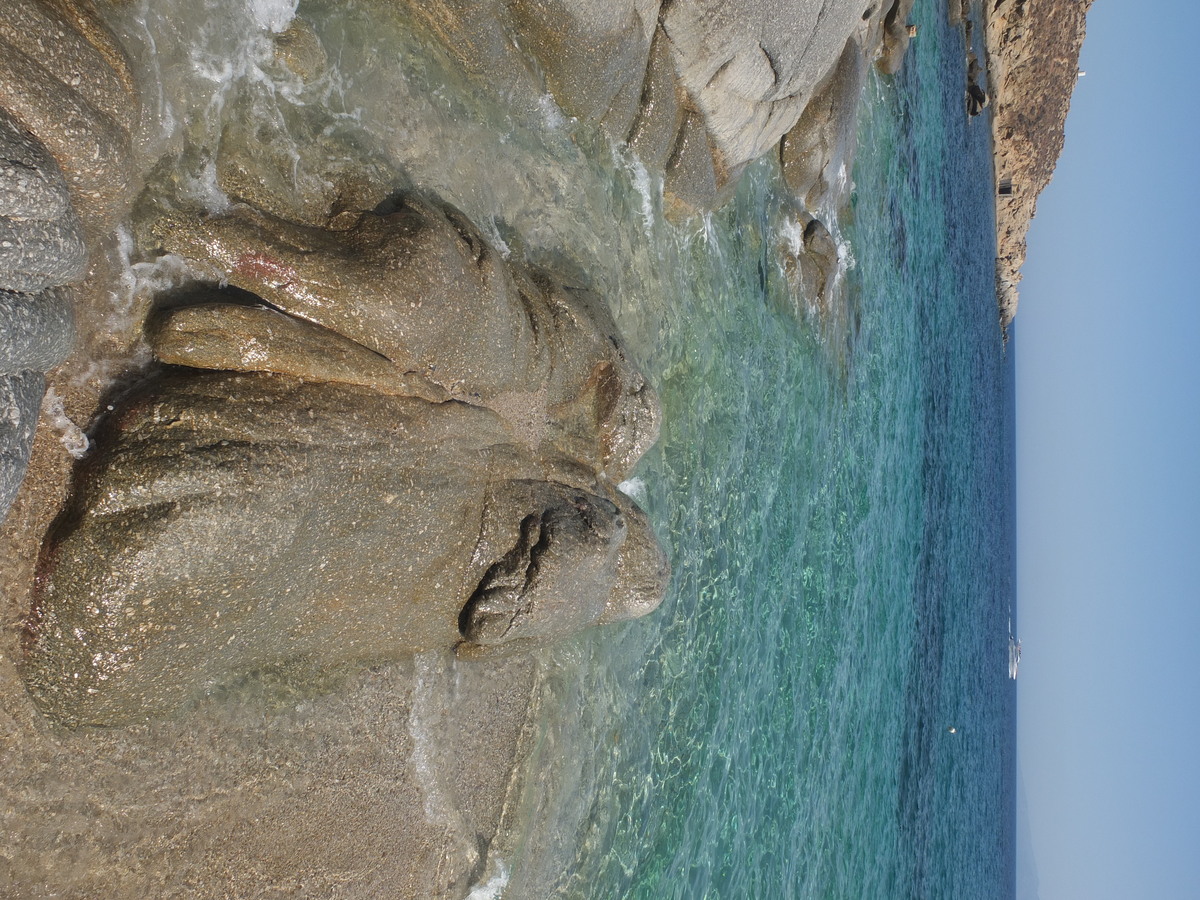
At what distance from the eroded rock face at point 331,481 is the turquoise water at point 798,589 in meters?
1.48

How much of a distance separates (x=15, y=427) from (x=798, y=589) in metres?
7.74

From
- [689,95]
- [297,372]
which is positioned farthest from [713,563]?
[297,372]

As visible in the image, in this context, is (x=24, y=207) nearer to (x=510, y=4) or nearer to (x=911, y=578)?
(x=510, y=4)

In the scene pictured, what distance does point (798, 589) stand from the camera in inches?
372

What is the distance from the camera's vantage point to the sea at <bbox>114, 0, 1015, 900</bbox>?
16.0ft

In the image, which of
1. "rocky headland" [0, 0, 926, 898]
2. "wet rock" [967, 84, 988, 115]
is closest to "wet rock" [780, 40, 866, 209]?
"rocky headland" [0, 0, 926, 898]

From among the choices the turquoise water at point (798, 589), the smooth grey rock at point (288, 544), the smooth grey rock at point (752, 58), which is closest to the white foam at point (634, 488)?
the turquoise water at point (798, 589)

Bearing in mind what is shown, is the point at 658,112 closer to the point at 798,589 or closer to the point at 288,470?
the point at 288,470

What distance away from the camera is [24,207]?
293 cm

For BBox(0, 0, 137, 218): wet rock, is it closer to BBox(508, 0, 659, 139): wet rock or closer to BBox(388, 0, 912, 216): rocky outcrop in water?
BBox(388, 0, 912, 216): rocky outcrop in water

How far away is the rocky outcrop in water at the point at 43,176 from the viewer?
2982 millimetres

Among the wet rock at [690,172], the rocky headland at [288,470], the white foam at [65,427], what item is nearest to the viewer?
the rocky headland at [288,470]

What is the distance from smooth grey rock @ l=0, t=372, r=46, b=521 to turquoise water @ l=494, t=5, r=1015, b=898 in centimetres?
380

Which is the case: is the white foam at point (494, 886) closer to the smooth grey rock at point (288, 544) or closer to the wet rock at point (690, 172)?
the smooth grey rock at point (288, 544)
